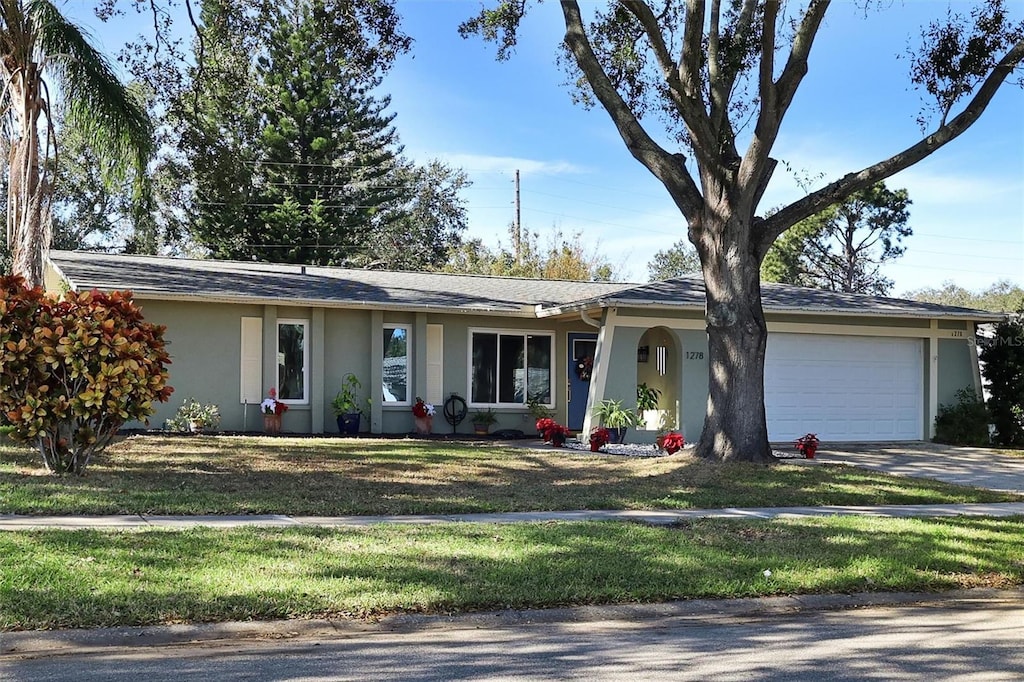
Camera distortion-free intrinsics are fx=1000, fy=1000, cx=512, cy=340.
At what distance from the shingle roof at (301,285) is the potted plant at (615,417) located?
2996 millimetres

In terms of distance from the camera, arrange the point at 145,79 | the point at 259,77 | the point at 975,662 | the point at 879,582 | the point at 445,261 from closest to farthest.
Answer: the point at 975,662, the point at 879,582, the point at 145,79, the point at 259,77, the point at 445,261

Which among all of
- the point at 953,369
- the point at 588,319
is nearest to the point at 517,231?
the point at 953,369

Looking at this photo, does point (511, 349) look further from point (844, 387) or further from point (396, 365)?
point (844, 387)

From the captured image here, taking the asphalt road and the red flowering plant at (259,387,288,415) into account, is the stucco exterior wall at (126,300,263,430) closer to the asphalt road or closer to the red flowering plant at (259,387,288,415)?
the red flowering plant at (259,387,288,415)

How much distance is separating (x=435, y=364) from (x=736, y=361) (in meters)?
7.62

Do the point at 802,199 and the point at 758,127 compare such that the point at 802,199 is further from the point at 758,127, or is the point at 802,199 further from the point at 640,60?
the point at 640,60

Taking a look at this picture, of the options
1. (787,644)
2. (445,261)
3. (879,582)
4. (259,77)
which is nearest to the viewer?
(787,644)

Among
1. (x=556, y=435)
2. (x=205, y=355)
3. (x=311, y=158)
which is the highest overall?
(x=311, y=158)

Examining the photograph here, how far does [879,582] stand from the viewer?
7.52 m

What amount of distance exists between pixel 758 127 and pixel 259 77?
26.1 metres

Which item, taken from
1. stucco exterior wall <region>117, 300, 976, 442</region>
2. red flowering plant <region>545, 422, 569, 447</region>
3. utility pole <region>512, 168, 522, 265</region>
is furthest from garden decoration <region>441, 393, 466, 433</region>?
utility pole <region>512, 168, 522, 265</region>

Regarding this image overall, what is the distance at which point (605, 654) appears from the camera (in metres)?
5.75

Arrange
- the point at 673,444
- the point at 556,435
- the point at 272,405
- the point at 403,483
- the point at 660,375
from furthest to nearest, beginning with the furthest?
the point at 660,375 → the point at 272,405 → the point at 556,435 → the point at 673,444 → the point at 403,483

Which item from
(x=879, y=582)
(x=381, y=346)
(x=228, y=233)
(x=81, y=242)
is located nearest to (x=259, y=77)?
(x=228, y=233)
